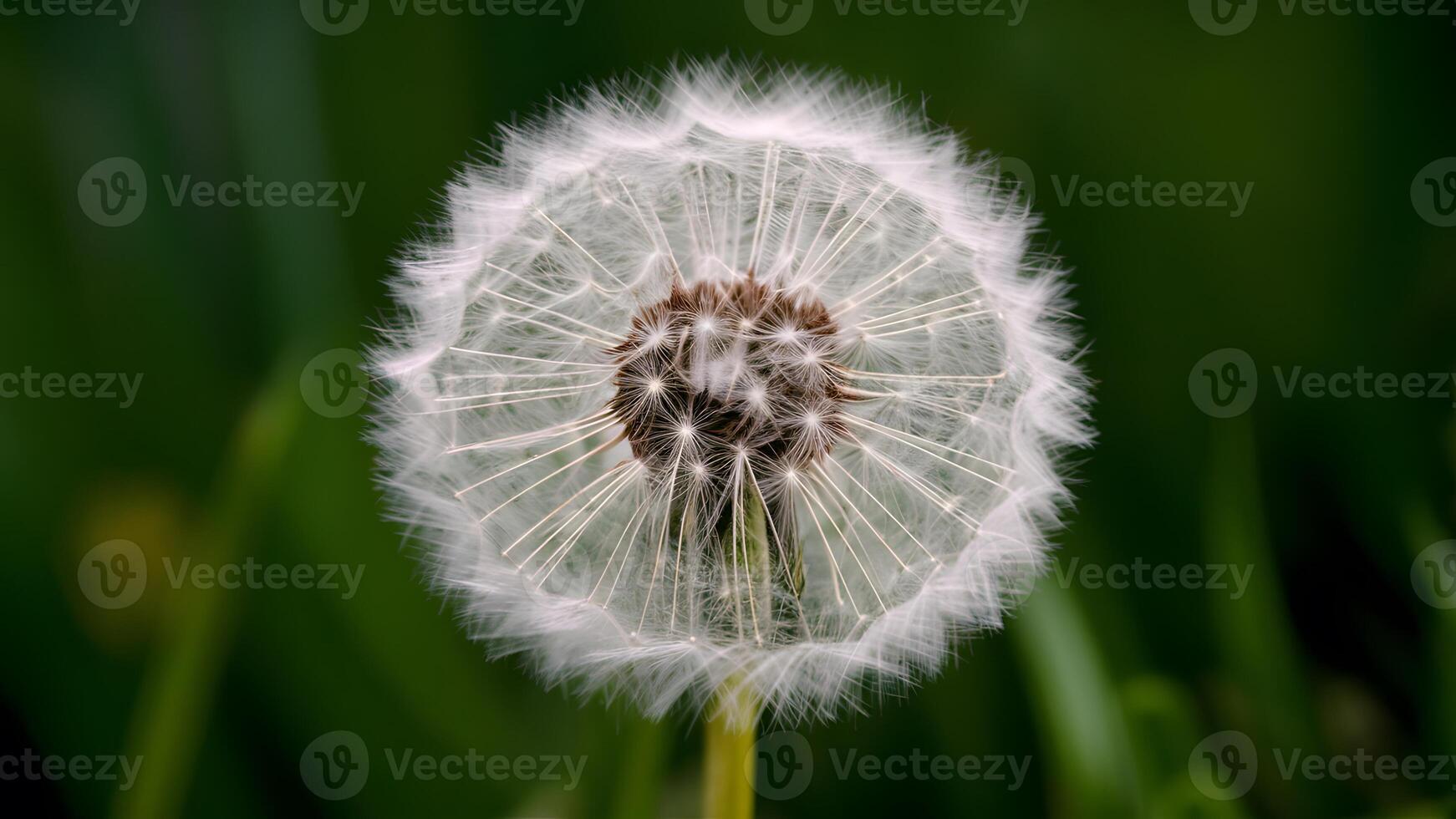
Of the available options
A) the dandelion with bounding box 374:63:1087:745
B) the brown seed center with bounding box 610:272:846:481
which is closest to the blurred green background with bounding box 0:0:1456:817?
the dandelion with bounding box 374:63:1087:745

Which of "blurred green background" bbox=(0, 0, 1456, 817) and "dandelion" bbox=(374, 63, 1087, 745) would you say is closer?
"dandelion" bbox=(374, 63, 1087, 745)

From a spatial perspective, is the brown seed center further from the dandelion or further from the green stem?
the green stem

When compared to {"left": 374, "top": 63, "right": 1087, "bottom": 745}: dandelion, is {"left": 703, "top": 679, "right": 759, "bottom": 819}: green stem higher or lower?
lower

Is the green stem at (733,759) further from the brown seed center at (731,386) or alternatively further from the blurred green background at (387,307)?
the blurred green background at (387,307)

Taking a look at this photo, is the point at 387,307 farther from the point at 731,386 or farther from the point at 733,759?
the point at 733,759

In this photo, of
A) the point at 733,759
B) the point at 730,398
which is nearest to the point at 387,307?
Result: the point at 730,398
